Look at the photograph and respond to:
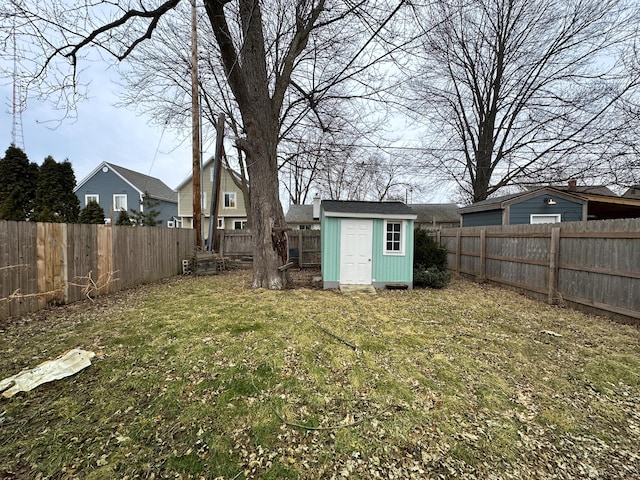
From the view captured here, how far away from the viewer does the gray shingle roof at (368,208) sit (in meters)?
7.61

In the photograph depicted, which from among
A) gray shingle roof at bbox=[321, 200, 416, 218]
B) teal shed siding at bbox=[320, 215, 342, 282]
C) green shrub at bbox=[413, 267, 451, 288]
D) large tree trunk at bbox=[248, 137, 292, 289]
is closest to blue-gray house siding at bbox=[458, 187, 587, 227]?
green shrub at bbox=[413, 267, 451, 288]

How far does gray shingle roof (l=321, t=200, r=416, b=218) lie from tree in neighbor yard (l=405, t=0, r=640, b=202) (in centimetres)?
442

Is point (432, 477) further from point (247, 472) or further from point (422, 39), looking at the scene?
point (422, 39)

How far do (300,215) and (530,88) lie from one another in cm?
1591

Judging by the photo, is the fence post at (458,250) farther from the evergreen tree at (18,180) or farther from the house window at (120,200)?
the house window at (120,200)

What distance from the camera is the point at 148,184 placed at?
23.9 meters

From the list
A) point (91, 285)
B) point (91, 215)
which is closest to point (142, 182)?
point (91, 215)

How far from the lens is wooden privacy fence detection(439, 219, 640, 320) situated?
4.70 metres

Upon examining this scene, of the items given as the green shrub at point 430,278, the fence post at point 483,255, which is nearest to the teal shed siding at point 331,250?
the green shrub at point 430,278

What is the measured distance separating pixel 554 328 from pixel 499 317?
783 mm

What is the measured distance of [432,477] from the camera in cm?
179

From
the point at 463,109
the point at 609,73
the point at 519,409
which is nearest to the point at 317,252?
the point at 519,409

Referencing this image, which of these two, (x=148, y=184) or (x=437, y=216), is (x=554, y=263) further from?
(x=148, y=184)

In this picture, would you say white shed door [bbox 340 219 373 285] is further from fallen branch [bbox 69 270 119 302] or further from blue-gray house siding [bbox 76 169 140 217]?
blue-gray house siding [bbox 76 169 140 217]
